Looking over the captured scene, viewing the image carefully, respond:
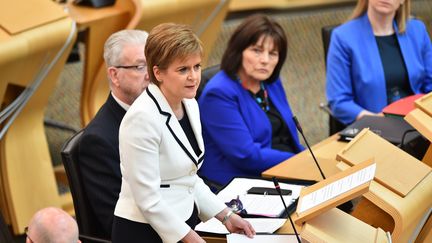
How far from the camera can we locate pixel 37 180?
413cm

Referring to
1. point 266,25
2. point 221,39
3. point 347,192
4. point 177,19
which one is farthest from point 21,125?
point 221,39

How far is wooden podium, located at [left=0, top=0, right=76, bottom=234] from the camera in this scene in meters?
3.70

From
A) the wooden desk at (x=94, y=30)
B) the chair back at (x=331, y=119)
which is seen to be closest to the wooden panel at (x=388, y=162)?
the chair back at (x=331, y=119)

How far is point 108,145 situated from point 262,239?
643 millimetres

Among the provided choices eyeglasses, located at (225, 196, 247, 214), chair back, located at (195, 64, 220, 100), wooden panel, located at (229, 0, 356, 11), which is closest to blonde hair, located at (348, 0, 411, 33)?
chair back, located at (195, 64, 220, 100)

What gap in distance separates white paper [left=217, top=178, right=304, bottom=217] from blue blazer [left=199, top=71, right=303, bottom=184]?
0.47 meters

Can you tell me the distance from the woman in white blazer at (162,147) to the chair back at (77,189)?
1.57 ft

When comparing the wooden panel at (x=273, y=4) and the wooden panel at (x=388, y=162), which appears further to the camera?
the wooden panel at (x=273, y=4)

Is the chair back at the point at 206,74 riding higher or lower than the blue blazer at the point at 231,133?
higher

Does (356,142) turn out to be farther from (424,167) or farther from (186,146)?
(186,146)

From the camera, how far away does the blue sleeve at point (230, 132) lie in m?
3.36

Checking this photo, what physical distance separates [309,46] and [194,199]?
517cm

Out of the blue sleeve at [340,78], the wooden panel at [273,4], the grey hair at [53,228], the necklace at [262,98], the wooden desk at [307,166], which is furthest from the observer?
the wooden panel at [273,4]

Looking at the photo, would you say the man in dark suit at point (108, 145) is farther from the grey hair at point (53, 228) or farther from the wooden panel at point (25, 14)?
the wooden panel at point (25, 14)
